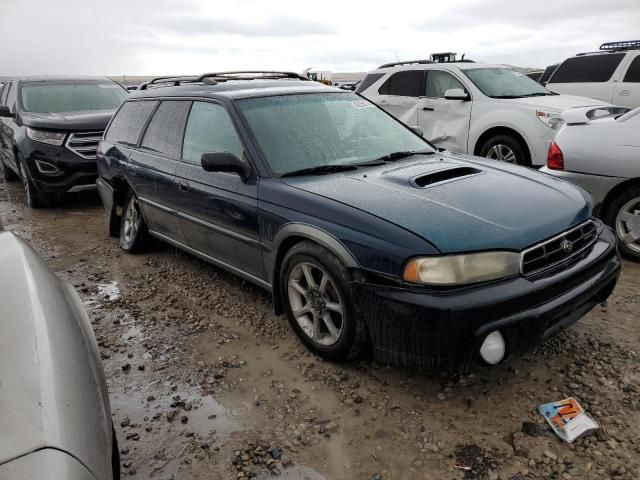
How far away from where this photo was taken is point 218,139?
3650mm

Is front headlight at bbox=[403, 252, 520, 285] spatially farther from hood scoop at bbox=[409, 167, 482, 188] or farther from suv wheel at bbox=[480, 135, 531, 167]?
suv wheel at bbox=[480, 135, 531, 167]

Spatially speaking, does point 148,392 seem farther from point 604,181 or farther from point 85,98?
point 85,98

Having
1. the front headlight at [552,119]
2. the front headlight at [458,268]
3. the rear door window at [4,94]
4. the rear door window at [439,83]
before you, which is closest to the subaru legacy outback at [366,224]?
the front headlight at [458,268]

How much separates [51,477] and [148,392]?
5.95 ft

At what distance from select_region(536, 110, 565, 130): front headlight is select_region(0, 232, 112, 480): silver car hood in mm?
5900

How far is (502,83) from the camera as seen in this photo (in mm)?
7254

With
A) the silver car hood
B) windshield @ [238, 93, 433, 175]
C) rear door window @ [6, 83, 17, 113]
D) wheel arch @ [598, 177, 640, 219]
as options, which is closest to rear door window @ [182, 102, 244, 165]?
windshield @ [238, 93, 433, 175]

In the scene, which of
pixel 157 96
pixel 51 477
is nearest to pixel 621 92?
pixel 157 96

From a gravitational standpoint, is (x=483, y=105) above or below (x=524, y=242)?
above

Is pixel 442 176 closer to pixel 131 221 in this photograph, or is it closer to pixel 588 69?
pixel 131 221

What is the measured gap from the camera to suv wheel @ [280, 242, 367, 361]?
2732 millimetres

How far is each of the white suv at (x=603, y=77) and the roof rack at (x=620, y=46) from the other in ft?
0.62

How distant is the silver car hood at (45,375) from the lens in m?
1.27

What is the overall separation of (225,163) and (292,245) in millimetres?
672
